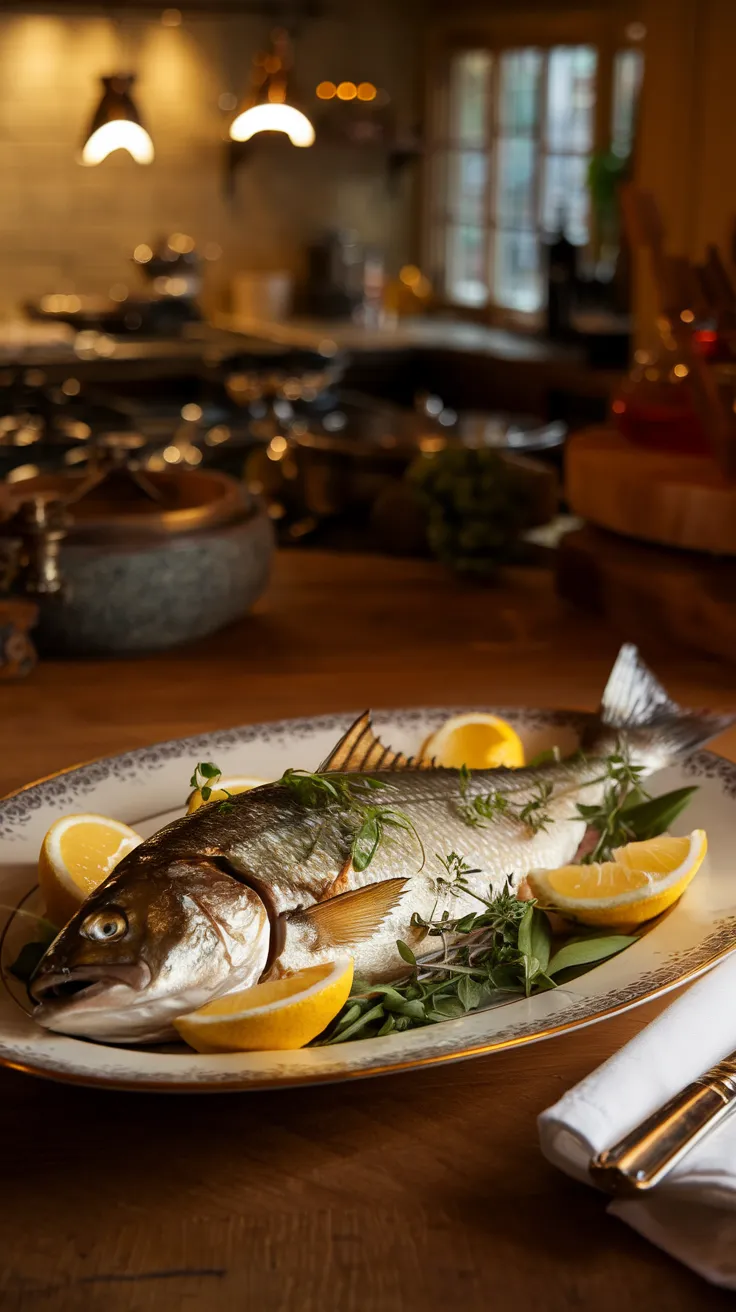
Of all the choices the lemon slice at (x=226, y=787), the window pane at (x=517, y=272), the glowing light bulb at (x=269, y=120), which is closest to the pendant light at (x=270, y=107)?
the glowing light bulb at (x=269, y=120)

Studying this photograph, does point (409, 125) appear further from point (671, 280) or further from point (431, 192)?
point (671, 280)

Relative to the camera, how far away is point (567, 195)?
6.07 metres

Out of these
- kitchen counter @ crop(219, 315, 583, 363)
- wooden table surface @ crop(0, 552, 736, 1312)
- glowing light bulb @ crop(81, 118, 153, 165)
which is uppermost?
glowing light bulb @ crop(81, 118, 153, 165)

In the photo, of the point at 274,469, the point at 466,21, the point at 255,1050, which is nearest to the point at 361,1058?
the point at 255,1050

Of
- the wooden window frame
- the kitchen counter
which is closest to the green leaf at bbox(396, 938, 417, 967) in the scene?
the kitchen counter

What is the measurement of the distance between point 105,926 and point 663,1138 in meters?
0.29

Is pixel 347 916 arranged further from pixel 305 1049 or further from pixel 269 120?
pixel 269 120

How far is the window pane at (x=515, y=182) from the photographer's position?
6.26m

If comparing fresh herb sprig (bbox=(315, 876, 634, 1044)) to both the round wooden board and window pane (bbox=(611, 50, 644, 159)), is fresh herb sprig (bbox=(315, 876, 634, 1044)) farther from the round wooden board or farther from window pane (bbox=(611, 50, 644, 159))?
window pane (bbox=(611, 50, 644, 159))

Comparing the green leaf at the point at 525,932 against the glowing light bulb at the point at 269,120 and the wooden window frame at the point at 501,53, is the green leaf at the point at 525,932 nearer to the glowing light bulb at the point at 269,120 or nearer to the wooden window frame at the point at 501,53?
the glowing light bulb at the point at 269,120

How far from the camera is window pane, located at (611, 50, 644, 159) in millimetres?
5538

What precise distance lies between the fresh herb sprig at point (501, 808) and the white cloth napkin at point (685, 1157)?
19 centimetres

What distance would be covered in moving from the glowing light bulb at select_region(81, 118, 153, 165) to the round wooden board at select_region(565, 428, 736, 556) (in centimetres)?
173

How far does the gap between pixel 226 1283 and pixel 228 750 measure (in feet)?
1.73
